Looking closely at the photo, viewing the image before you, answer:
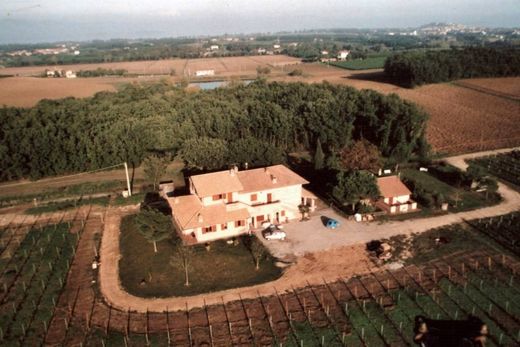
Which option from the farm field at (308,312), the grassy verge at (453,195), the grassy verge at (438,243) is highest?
the grassy verge at (453,195)

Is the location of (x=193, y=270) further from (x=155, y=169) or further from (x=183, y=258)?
(x=155, y=169)

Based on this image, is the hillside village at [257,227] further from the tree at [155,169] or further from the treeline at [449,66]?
the treeline at [449,66]

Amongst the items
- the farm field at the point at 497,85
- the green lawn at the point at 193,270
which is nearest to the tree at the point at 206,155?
the green lawn at the point at 193,270

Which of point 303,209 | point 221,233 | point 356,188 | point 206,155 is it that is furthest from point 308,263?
point 206,155

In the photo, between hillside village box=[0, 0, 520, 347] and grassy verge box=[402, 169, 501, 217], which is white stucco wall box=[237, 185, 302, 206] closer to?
hillside village box=[0, 0, 520, 347]

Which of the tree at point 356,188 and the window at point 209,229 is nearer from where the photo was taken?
the window at point 209,229

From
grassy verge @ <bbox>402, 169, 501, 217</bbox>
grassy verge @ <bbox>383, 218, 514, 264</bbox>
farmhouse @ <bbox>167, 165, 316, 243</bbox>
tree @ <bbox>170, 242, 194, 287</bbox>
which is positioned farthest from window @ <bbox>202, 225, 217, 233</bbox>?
grassy verge @ <bbox>402, 169, 501, 217</bbox>
